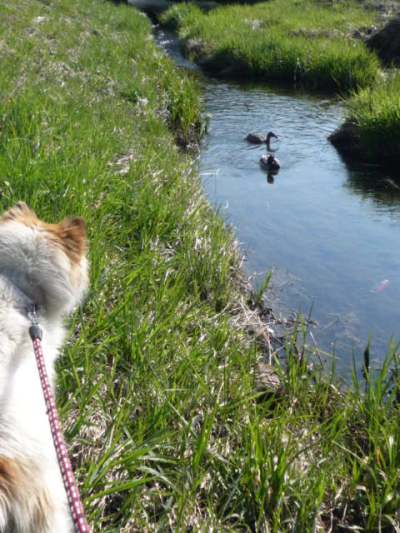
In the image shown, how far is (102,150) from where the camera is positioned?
6418 mm

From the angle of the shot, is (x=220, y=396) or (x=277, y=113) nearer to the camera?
(x=220, y=396)

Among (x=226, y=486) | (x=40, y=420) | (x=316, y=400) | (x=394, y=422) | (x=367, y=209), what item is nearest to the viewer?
(x=40, y=420)

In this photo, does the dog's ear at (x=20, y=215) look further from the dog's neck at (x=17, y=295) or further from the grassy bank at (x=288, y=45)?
the grassy bank at (x=288, y=45)

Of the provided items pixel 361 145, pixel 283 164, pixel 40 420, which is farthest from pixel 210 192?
pixel 40 420

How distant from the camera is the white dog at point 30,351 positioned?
65.1 inches

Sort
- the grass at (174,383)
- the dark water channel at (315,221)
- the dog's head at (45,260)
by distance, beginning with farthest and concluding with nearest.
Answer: the dark water channel at (315,221) < the grass at (174,383) < the dog's head at (45,260)

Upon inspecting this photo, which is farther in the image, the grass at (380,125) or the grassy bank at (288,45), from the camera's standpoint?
the grassy bank at (288,45)

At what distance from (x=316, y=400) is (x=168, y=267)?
1.62 meters

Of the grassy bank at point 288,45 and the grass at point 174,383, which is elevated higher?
the grassy bank at point 288,45

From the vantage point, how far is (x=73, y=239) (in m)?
2.59

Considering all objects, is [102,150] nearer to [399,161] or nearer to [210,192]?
[210,192]

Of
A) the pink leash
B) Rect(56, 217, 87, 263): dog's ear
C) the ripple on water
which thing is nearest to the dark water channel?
the ripple on water

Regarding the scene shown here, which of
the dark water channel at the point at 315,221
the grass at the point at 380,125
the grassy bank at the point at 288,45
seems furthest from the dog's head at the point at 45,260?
the grassy bank at the point at 288,45

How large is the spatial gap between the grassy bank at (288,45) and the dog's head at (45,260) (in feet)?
41.4
